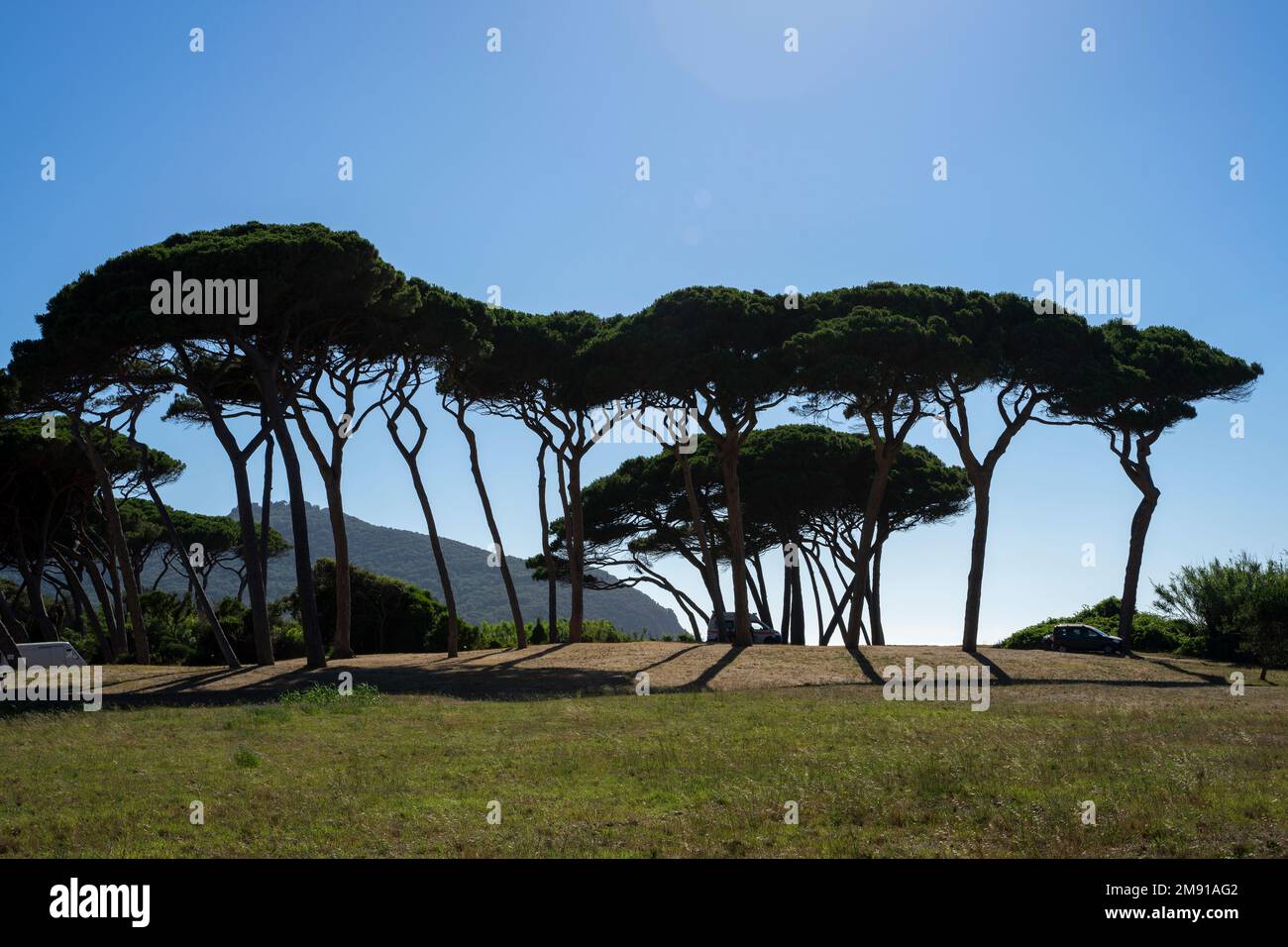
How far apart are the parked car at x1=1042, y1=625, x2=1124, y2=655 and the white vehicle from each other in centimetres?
3417

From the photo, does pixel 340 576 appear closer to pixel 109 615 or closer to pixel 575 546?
pixel 575 546

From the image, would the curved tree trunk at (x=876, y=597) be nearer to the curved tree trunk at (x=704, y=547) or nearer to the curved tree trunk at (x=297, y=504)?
the curved tree trunk at (x=704, y=547)

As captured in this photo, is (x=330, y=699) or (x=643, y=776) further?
(x=330, y=699)

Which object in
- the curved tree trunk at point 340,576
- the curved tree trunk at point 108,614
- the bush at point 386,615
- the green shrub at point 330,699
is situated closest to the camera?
the green shrub at point 330,699

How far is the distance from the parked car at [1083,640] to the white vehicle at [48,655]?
3417 centimetres

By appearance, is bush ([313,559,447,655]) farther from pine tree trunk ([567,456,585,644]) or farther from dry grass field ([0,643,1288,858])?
dry grass field ([0,643,1288,858])

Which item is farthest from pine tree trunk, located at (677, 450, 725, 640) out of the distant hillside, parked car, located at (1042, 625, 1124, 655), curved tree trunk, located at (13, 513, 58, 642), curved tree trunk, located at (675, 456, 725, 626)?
the distant hillside

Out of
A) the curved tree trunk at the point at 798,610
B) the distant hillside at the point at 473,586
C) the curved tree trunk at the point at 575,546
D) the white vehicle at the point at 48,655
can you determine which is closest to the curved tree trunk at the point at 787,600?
the curved tree trunk at the point at 798,610

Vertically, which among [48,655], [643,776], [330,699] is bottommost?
[330,699]

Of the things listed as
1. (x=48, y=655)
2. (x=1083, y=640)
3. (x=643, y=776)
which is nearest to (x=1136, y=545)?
(x=1083, y=640)

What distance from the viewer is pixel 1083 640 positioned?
42469mm

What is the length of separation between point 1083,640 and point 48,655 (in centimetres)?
3578

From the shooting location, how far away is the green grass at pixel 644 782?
9453mm
